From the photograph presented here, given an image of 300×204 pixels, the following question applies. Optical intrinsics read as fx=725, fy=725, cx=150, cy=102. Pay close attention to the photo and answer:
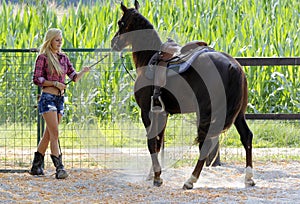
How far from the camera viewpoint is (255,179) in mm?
8391

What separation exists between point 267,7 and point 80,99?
6.77 meters

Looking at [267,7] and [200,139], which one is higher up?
[267,7]

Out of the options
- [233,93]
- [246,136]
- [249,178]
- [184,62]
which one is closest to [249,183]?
[249,178]

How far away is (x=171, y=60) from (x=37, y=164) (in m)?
2.06

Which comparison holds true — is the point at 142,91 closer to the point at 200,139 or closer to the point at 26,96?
the point at 200,139

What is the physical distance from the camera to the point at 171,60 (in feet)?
25.3

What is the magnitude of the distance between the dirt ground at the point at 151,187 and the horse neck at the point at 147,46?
1378 mm

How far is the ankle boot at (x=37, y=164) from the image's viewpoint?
8.42m

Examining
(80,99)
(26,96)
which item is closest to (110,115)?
(80,99)

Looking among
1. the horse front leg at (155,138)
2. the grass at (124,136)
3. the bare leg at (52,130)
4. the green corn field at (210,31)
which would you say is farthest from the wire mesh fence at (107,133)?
the horse front leg at (155,138)

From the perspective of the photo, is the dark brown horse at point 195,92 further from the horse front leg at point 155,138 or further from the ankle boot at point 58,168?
the ankle boot at point 58,168

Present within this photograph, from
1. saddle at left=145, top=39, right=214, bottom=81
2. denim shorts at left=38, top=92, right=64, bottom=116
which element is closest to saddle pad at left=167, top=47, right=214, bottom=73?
saddle at left=145, top=39, right=214, bottom=81

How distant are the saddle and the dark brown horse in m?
0.04

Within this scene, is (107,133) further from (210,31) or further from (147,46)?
(210,31)
